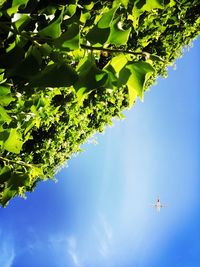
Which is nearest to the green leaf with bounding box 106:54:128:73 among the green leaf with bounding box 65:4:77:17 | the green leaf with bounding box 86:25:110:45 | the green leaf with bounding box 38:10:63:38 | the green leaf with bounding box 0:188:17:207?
the green leaf with bounding box 86:25:110:45

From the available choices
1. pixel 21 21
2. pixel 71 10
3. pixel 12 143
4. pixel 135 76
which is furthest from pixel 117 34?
pixel 12 143

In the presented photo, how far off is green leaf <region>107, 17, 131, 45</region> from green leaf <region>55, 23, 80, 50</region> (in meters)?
0.13

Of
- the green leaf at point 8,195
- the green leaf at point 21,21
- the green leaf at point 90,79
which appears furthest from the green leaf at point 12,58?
the green leaf at point 8,195

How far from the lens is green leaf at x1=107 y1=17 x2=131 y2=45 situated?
1.41 metres

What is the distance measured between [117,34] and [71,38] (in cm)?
17

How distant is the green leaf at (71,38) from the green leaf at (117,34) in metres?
0.13

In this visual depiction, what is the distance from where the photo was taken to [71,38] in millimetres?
1368

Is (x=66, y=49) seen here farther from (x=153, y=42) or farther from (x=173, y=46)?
(x=173, y=46)

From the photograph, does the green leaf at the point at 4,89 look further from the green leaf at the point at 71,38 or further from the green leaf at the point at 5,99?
the green leaf at the point at 71,38

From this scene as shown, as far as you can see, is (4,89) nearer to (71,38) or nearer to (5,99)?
(5,99)

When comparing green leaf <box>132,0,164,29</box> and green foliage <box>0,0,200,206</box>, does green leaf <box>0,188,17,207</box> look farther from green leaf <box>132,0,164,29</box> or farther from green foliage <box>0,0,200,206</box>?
green leaf <box>132,0,164,29</box>

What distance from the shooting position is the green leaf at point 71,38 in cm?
136

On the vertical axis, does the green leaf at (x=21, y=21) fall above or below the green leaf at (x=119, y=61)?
above

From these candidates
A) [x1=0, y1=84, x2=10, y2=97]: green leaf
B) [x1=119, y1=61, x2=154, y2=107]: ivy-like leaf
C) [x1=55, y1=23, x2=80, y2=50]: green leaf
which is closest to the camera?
[x1=55, y1=23, x2=80, y2=50]: green leaf
